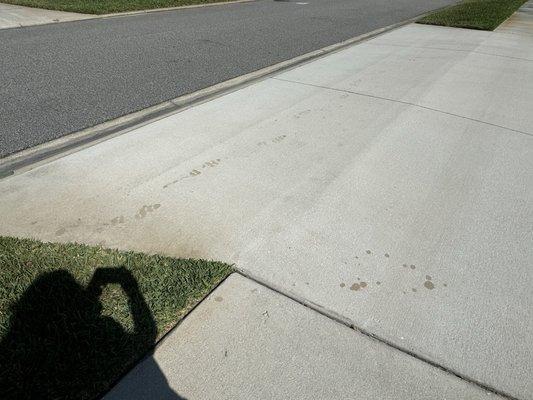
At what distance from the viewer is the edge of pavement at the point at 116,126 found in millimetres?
3475

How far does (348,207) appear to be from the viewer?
10.1 ft

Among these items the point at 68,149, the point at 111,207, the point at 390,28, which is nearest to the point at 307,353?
the point at 111,207

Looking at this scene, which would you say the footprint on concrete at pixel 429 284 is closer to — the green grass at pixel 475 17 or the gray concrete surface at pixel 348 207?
the gray concrete surface at pixel 348 207

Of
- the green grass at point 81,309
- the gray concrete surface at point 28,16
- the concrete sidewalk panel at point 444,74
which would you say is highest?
the gray concrete surface at point 28,16

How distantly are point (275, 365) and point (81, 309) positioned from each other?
3.49 ft

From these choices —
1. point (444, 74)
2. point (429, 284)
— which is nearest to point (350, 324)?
point (429, 284)

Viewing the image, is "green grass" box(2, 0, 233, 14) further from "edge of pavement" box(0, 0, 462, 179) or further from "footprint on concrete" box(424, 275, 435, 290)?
"footprint on concrete" box(424, 275, 435, 290)

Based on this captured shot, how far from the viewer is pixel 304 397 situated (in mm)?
1735

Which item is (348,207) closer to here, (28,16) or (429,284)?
(429,284)

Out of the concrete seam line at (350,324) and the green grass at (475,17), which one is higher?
the concrete seam line at (350,324)

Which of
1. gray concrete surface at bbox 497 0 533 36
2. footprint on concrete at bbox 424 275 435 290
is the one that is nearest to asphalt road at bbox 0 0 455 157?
gray concrete surface at bbox 497 0 533 36

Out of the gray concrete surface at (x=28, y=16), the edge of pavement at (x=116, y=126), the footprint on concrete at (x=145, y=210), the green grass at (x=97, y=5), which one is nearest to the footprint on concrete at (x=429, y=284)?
the footprint on concrete at (x=145, y=210)

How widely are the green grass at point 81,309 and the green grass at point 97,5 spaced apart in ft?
36.8

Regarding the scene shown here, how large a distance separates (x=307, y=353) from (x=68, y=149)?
3075 mm
